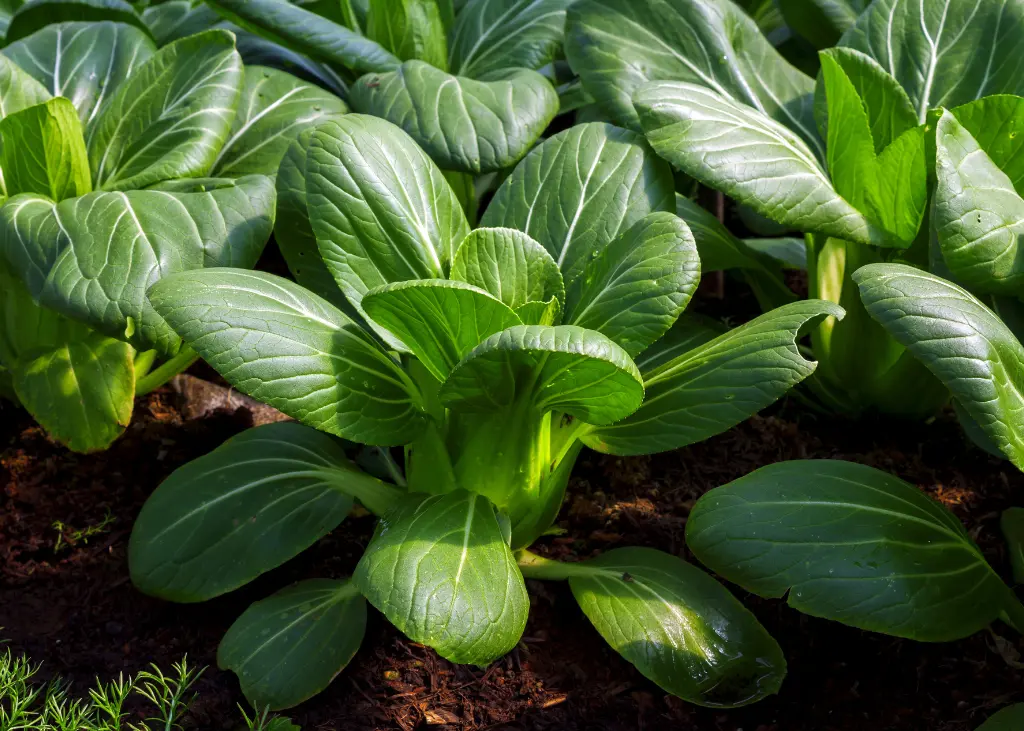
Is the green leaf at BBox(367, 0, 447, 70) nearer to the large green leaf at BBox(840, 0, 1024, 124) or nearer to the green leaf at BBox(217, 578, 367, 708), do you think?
the large green leaf at BBox(840, 0, 1024, 124)

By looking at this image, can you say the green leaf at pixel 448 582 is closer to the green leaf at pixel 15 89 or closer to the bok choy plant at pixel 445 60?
the bok choy plant at pixel 445 60

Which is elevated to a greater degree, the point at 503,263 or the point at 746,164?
the point at 746,164

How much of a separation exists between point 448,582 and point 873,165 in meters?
1.36

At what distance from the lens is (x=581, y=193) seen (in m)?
2.08

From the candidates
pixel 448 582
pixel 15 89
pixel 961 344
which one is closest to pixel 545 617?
pixel 448 582

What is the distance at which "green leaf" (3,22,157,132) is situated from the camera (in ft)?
8.30

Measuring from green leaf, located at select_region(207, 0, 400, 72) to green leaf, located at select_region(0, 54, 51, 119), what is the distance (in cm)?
52

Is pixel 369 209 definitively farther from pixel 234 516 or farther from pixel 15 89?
pixel 15 89

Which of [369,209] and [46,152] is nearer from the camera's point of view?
[369,209]

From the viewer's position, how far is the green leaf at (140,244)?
5.92 ft

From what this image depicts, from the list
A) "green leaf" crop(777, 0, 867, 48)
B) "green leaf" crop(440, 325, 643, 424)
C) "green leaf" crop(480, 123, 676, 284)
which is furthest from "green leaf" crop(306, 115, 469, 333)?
"green leaf" crop(777, 0, 867, 48)

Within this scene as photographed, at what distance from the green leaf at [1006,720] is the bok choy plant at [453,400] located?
1.15ft

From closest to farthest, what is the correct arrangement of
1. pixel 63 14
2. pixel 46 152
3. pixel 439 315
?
1. pixel 439 315
2. pixel 46 152
3. pixel 63 14

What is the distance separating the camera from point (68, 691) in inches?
71.0
